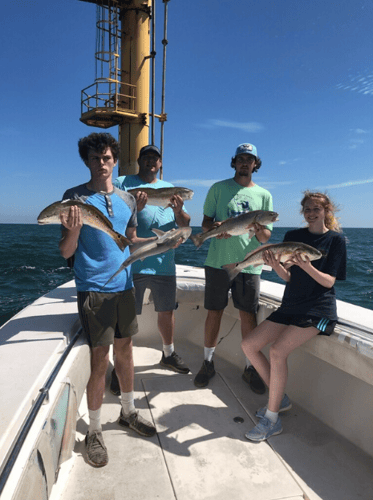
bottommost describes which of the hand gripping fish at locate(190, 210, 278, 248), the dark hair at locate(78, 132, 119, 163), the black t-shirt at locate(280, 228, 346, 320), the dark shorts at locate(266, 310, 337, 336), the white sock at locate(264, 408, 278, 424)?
the white sock at locate(264, 408, 278, 424)

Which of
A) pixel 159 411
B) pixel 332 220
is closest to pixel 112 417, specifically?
pixel 159 411

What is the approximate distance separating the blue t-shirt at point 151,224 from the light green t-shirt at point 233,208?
1.52 feet

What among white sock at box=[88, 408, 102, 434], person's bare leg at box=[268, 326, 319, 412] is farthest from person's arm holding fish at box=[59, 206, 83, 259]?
person's bare leg at box=[268, 326, 319, 412]

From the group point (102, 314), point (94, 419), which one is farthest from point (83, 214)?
point (94, 419)

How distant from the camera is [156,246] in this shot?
97.4 inches

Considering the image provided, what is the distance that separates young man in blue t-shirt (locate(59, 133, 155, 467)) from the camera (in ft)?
7.68

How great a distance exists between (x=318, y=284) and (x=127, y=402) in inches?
75.3

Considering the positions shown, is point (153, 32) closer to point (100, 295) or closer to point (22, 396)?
point (100, 295)

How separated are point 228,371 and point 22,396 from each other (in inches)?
107

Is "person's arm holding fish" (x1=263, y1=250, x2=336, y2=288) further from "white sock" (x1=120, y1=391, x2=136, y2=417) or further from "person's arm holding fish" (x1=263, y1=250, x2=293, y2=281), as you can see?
"white sock" (x1=120, y1=391, x2=136, y2=417)

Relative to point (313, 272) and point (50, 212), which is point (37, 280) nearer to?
point (50, 212)

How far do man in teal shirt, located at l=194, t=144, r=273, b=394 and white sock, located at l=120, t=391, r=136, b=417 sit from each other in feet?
3.16

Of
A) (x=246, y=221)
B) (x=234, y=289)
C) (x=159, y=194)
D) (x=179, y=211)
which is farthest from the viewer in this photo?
(x=234, y=289)

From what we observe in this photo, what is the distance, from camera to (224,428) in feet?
9.52
